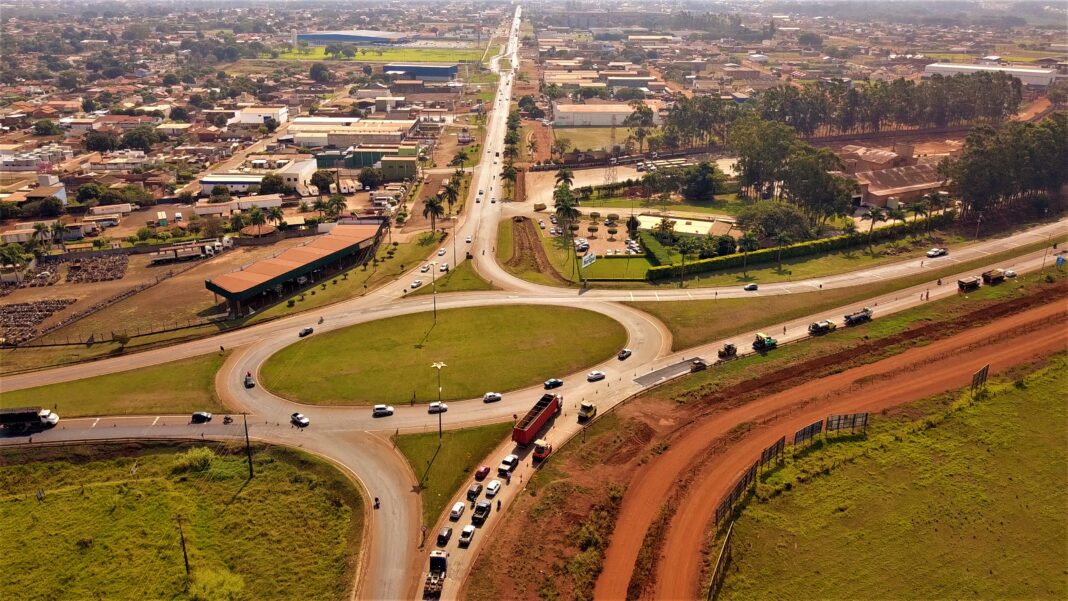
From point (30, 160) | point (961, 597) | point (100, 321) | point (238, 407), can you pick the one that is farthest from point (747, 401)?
point (30, 160)

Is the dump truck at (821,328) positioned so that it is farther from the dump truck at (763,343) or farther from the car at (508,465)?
the car at (508,465)

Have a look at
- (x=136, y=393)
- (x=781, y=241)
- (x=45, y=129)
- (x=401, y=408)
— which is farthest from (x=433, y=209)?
(x=45, y=129)

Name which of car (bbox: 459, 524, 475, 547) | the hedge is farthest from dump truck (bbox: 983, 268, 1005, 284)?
car (bbox: 459, 524, 475, 547)

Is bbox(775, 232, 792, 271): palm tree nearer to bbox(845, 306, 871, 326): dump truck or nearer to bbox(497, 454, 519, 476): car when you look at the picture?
bbox(845, 306, 871, 326): dump truck

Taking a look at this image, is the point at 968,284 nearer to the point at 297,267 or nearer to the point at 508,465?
the point at 508,465

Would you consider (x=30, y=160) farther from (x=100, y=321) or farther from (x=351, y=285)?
(x=351, y=285)
